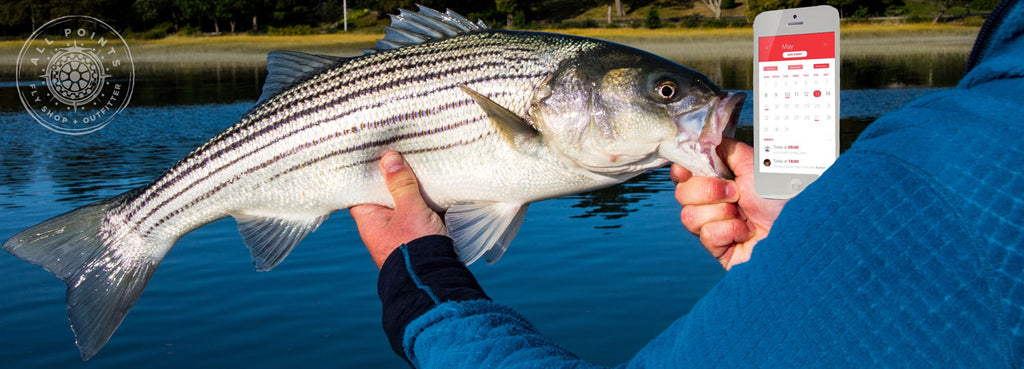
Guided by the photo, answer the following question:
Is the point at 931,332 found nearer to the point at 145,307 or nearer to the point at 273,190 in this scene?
the point at 273,190


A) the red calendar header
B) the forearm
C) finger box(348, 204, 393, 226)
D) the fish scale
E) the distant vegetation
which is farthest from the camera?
the distant vegetation

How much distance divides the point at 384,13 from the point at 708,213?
2468 inches

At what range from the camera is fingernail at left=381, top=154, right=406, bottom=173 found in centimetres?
285

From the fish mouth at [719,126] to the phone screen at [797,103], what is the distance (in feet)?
1.09

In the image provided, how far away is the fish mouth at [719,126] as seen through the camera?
→ 2.43 metres

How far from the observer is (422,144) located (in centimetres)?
287

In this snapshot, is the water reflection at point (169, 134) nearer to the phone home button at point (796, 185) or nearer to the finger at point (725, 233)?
the finger at point (725, 233)

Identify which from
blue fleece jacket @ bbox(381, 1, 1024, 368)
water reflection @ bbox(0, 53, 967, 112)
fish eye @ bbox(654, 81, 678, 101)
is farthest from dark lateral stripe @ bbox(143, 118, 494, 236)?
water reflection @ bbox(0, 53, 967, 112)

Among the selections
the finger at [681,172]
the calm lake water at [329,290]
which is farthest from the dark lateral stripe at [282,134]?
the calm lake water at [329,290]

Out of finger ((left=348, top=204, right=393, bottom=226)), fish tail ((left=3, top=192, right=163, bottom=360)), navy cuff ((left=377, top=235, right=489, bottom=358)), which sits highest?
finger ((left=348, top=204, right=393, bottom=226))

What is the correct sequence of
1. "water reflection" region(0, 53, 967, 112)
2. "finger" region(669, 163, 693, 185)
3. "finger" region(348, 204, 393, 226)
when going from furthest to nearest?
"water reflection" region(0, 53, 967, 112), "finger" region(348, 204, 393, 226), "finger" region(669, 163, 693, 185)

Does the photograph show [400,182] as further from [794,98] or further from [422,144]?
[794,98]

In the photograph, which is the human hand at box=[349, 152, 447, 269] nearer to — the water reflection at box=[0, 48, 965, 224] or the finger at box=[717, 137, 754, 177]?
the finger at box=[717, 137, 754, 177]

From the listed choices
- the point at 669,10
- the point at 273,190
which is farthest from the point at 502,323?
the point at 669,10
